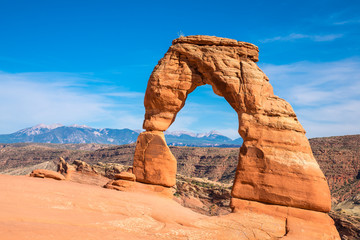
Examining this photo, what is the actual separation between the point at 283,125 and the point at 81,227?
9.85 meters

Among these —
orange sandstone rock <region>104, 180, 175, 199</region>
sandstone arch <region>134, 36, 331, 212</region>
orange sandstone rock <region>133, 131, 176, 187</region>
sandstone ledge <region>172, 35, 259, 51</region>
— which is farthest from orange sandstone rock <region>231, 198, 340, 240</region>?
sandstone ledge <region>172, 35, 259, 51</region>

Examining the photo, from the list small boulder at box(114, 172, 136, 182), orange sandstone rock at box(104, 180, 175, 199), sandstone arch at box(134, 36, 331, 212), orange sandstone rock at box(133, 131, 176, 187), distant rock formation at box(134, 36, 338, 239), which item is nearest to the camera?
distant rock formation at box(134, 36, 338, 239)

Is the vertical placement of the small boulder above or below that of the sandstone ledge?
below

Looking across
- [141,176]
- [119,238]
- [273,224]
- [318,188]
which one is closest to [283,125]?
[318,188]

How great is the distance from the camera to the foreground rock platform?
738 cm

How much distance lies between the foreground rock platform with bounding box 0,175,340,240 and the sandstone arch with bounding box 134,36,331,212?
1.05 meters

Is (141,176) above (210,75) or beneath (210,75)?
beneath

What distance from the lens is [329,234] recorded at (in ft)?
41.2

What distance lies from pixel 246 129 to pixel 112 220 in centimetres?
788

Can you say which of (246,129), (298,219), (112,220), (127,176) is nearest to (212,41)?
(246,129)

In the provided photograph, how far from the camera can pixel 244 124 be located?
14805 mm

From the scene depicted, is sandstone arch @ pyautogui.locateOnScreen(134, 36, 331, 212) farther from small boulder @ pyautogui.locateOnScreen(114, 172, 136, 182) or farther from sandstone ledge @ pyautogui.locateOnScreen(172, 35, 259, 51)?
small boulder @ pyautogui.locateOnScreen(114, 172, 136, 182)

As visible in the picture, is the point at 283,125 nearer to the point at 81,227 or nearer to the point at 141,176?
the point at 141,176

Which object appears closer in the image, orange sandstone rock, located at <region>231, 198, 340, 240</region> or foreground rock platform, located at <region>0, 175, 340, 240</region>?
foreground rock platform, located at <region>0, 175, 340, 240</region>
